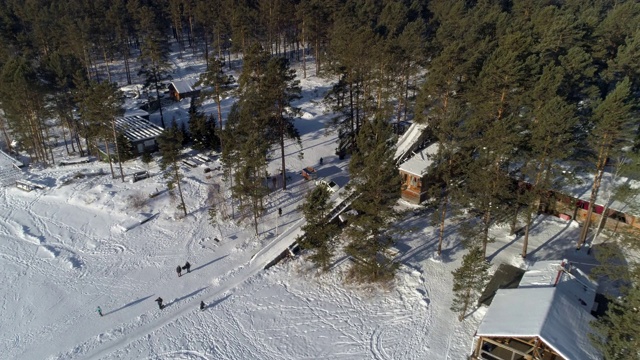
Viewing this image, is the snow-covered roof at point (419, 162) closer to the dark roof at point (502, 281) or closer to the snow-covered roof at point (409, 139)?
the snow-covered roof at point (409, 139)

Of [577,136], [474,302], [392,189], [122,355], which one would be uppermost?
[577,136]

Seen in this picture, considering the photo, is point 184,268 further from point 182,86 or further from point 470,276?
point 182,86

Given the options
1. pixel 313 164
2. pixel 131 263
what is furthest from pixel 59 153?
pixel 313 164

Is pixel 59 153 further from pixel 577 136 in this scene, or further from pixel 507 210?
pixel 577 136

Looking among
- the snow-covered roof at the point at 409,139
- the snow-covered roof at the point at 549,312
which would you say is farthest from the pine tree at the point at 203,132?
the snow-covered roof at the point at 549,312

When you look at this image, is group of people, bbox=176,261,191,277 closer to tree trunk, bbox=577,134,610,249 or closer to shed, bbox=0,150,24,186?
shed, bbox=0,150,24,186

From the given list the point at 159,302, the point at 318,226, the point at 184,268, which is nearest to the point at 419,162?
the point at 318,226
